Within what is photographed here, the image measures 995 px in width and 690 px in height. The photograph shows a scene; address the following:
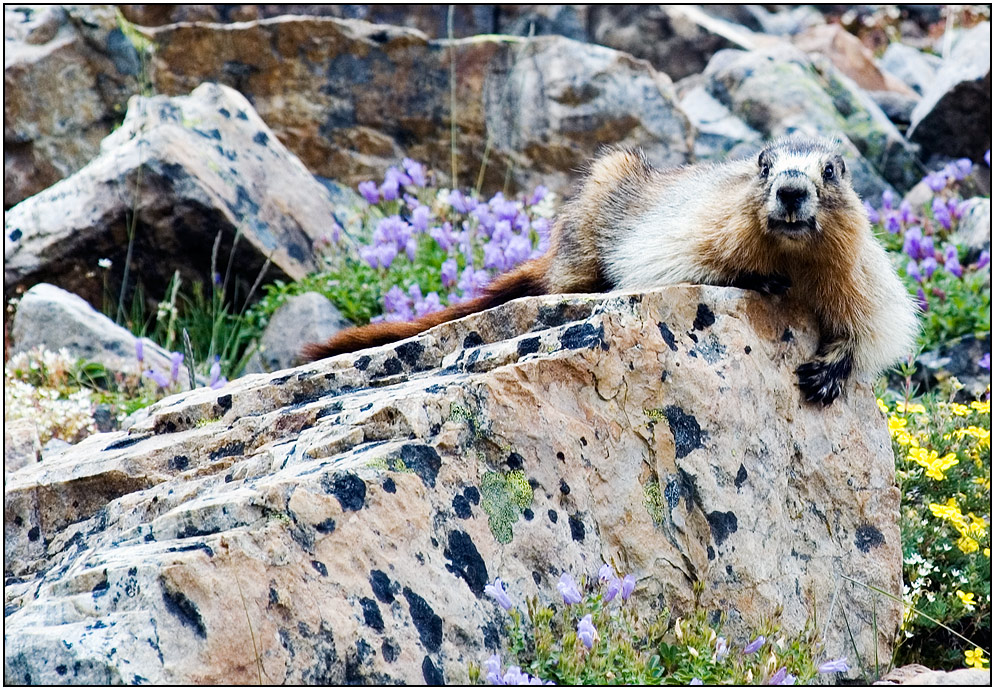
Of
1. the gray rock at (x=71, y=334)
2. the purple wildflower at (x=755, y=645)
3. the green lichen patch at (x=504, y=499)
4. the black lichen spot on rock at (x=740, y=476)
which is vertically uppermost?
the green lichen patch at (x=504, y=499)

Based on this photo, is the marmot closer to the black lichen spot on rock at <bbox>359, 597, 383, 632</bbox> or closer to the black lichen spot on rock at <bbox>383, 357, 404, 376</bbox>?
the black lichen spot on rock at <bbox>383, 357, 404, 376</bbox>

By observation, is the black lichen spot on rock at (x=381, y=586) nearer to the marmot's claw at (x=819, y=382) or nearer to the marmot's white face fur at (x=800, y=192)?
the marmot's claw at (x=819, y=382)

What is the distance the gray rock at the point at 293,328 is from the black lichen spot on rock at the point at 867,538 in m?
4.05

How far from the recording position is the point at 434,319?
5.11 metres

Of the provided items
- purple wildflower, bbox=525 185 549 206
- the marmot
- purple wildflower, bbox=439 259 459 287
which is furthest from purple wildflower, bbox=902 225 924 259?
purple wildflower, bbox=439 259 459 287

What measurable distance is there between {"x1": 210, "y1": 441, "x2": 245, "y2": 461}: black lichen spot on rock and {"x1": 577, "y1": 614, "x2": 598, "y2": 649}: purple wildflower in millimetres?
1384

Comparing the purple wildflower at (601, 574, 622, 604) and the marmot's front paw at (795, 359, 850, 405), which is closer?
the purple wildflower at (601, 574, 622, 604)

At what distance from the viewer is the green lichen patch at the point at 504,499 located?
3354 millimetres

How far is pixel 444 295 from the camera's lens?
289 inches

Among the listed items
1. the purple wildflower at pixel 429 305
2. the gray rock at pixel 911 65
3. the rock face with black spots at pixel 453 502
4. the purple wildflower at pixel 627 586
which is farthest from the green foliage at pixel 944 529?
the gray rock at pixel 911 65

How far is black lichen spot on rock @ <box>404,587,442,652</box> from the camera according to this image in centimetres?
309

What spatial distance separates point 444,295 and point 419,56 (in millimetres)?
3537

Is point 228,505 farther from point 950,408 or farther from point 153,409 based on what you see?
point 950,408

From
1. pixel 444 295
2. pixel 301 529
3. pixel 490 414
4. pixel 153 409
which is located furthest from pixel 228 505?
pixel 444 295
